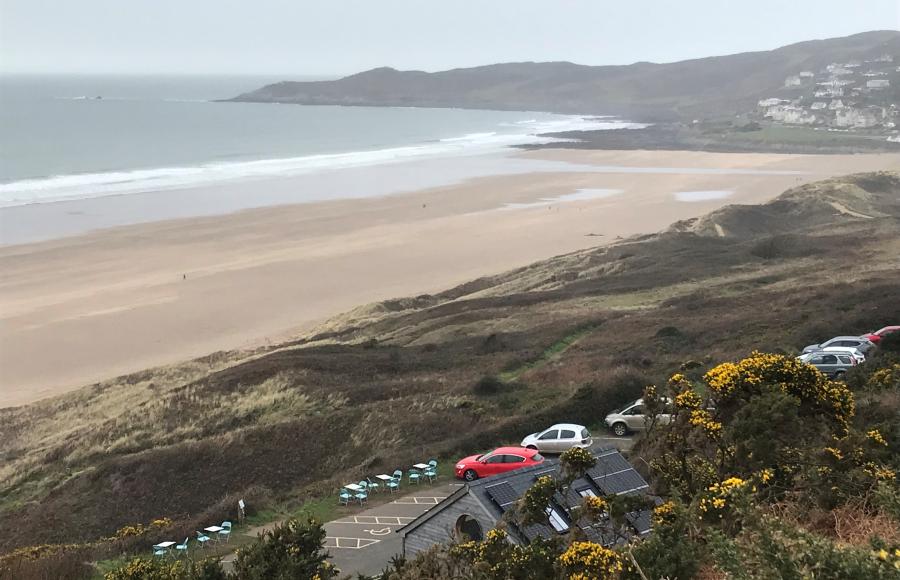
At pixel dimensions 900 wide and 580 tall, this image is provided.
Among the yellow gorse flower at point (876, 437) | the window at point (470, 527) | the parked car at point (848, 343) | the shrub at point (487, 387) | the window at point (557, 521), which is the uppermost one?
the yellow gorse flower at point (876, 437)

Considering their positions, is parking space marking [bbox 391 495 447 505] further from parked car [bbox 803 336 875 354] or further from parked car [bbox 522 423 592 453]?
parked car [bbox 803 336 875 354]

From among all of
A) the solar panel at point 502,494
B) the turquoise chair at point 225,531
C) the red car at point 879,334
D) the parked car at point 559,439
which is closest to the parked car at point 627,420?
the parked car at point 559,439

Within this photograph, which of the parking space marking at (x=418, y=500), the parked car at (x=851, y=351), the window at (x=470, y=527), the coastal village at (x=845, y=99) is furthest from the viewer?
the coastal village at (x=845, y=99)

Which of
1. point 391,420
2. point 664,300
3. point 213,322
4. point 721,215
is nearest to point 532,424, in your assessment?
point 391,420

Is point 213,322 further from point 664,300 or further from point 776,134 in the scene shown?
point 776,134

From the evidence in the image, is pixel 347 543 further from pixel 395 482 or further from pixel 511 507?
pixel 511 507

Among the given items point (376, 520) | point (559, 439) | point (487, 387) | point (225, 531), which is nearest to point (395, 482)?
point (376, 520)

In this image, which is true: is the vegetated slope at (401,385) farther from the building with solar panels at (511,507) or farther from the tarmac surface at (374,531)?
the building with solar panels at (511,507)
